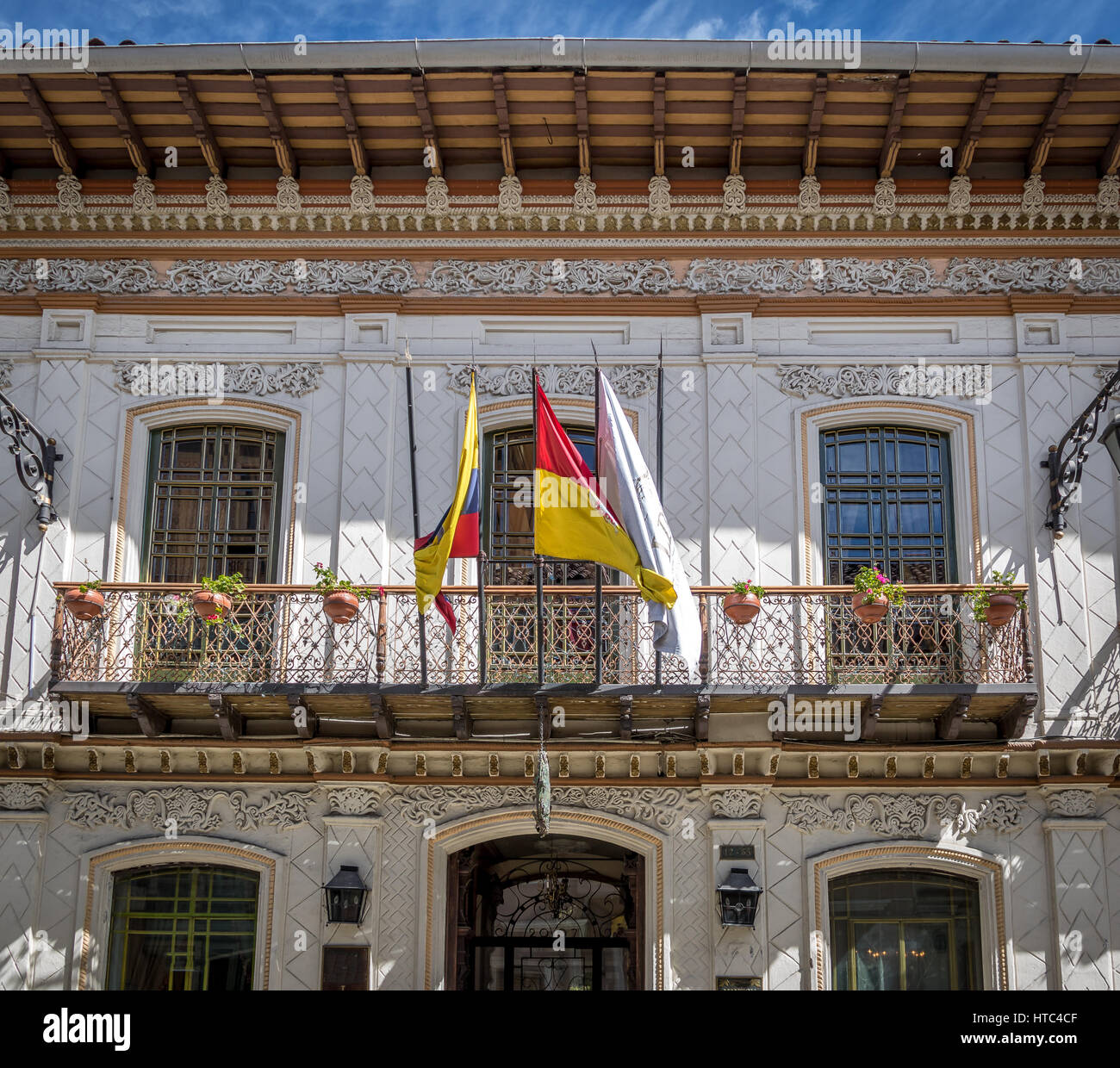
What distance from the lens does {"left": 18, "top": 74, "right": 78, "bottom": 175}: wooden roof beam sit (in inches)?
538

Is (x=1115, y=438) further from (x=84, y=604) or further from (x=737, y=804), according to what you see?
(x=84, y=604)

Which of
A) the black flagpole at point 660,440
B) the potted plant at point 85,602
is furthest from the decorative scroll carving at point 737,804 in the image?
the potted plant at point 85,602

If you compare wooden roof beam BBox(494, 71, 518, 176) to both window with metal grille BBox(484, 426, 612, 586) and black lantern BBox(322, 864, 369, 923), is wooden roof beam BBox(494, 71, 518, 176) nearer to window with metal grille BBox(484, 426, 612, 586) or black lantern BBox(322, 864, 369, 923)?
window with metal grille BBox(484, 426, 612, 586)

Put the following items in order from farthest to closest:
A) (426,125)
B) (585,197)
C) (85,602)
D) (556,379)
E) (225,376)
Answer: (585,197) < (225,376) < (556,379) < (426,125) < (85,602)

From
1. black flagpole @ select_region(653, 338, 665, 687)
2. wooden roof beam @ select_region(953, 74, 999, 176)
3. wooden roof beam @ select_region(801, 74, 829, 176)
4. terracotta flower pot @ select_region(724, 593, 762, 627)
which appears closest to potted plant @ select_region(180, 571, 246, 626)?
black flagpole @ select_region(653, 338, 665, 687)

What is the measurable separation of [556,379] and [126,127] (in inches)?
187

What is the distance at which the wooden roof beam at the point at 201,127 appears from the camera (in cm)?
1366

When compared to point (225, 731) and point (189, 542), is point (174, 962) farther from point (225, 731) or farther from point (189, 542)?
point (189, 542)

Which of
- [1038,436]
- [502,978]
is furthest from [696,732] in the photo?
[1038,436]

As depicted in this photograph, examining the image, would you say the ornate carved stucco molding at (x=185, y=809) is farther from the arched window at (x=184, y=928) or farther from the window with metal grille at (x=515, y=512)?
the window with metal grille at (x=515, y=512)

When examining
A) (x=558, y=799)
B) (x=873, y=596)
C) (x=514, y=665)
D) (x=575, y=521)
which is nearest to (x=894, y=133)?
(x=873, y=596)

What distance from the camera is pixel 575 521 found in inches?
467

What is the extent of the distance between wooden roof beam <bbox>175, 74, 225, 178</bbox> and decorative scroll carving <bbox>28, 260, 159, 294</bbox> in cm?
118

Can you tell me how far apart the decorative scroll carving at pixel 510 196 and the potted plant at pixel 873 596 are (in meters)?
4.94
